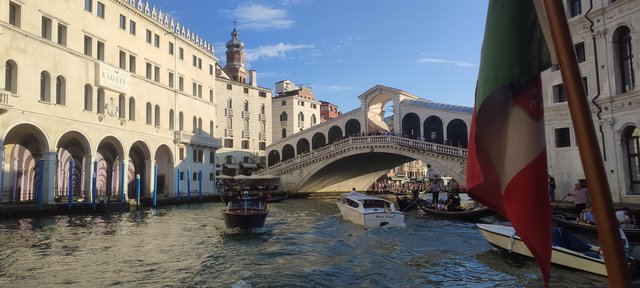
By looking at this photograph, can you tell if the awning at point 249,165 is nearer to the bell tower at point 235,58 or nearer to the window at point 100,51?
the bell tower at point 235,58

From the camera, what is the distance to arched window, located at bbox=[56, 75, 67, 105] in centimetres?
2200

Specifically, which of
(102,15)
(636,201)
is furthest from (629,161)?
(102,15)

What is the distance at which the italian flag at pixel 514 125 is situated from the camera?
6.98ft

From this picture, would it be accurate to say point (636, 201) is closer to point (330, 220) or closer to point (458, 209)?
point (458, 209)

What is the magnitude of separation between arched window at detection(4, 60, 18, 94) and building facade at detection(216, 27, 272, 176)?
26.6 metres

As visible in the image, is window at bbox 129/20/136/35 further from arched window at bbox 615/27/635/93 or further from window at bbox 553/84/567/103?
arched window at bbox 615/27/635/93

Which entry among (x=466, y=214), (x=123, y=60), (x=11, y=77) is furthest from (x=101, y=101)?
(x=466, y=214)

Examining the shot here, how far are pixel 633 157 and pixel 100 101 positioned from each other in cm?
2437

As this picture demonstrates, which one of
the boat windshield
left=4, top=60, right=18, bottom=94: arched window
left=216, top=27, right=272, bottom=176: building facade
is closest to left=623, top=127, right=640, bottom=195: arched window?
the boat windshield

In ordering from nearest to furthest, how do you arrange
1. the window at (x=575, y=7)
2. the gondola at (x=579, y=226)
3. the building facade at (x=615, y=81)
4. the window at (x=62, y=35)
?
the gondola at (x=579, y=226)
the building facade at (x=615, y=81)
the window at (x=575, y=7)
the window at (x=62, y=35)

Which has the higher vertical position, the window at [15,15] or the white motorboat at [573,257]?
the window at [15,15]

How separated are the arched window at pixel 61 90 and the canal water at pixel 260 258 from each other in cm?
707

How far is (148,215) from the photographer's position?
21812 mm

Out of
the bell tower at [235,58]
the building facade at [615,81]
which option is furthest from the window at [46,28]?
the bell tower at [235,58]
